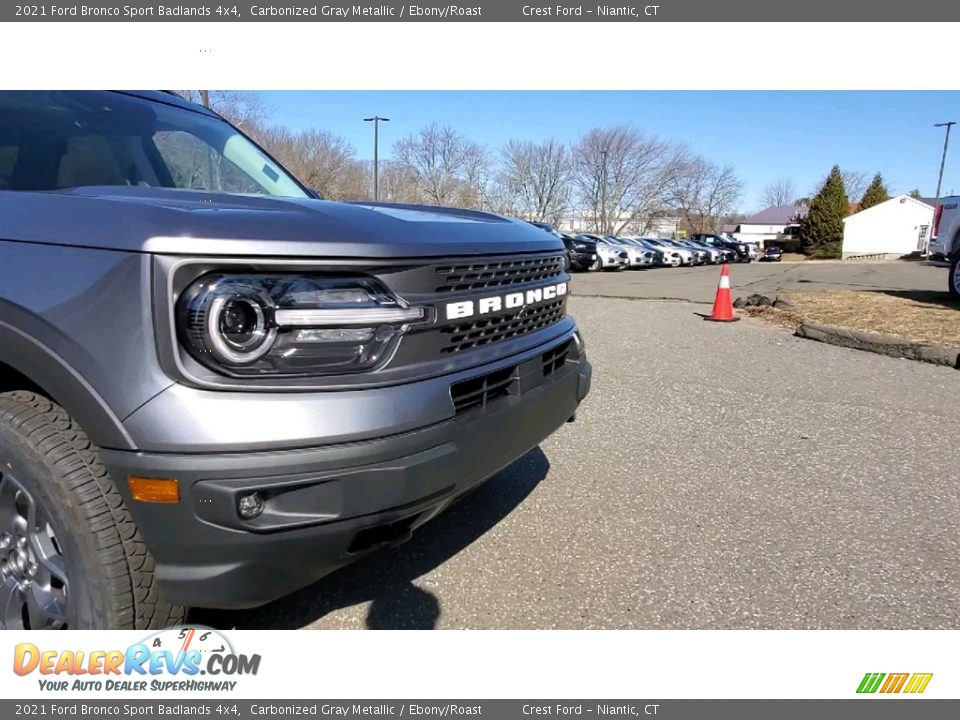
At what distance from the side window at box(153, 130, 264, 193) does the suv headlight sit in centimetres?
134

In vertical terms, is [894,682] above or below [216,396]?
below

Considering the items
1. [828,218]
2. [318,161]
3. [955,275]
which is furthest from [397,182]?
[955,275]

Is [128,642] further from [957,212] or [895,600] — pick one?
[957,212]

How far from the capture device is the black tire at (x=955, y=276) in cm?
1098

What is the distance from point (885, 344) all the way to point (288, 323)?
6.96 meters

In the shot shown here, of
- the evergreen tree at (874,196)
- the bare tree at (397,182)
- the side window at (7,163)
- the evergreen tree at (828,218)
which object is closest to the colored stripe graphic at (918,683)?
the side window at (7,163)

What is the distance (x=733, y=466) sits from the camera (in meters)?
3.49

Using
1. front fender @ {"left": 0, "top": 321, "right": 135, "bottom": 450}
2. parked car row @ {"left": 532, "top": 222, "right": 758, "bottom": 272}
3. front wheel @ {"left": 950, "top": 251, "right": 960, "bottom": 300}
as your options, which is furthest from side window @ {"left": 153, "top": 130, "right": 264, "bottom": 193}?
parked car row @ {"left": 532, "top": 222, "right": 758, "bottom": 272}

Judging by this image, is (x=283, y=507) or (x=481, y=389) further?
(x=481, y=389)

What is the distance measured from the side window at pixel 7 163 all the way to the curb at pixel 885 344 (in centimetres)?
742

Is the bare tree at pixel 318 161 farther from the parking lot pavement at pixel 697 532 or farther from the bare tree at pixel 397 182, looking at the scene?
the parking lot pavement at pixel 697 532

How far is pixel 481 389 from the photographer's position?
73.5 inches

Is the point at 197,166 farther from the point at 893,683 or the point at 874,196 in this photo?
the point at 874,196
